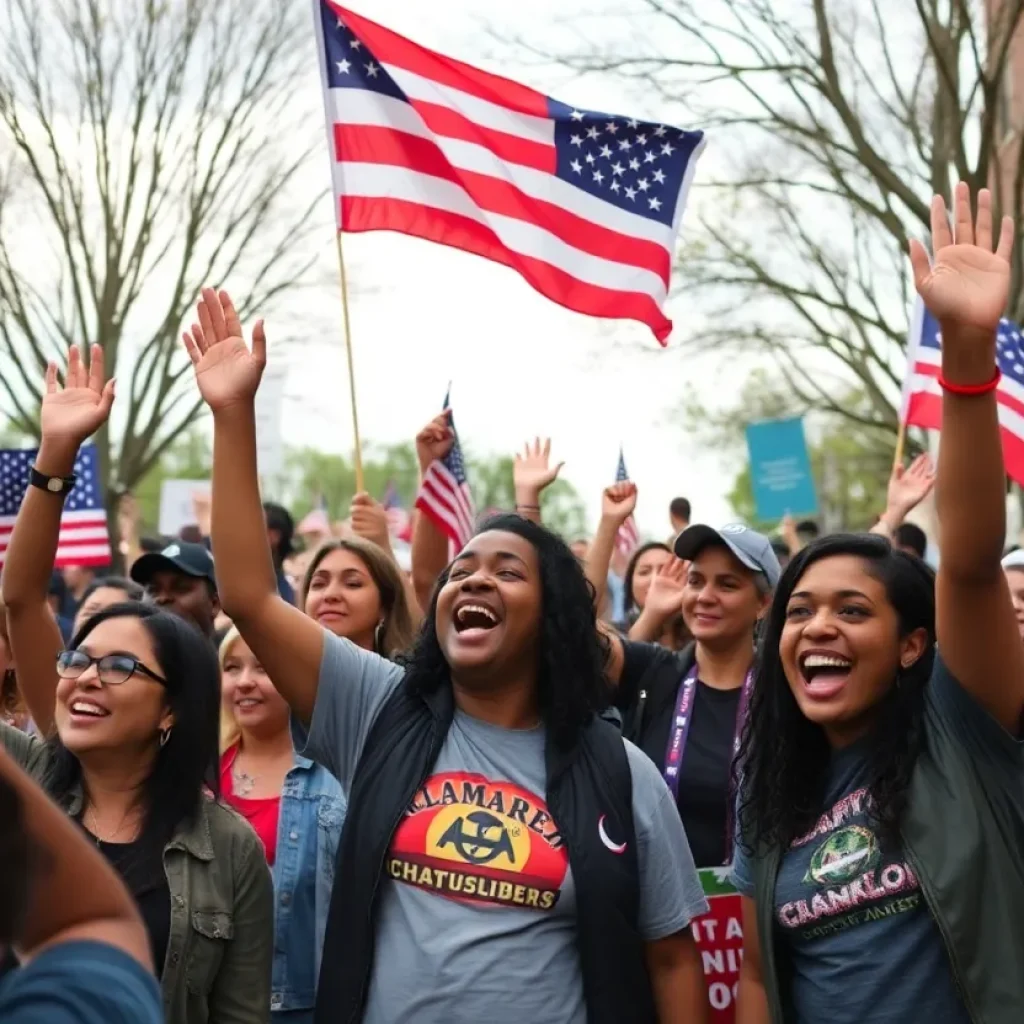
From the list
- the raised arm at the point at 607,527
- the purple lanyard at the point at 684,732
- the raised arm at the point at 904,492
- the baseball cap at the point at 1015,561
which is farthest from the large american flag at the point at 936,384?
the purple lanyard at the point at 684,732

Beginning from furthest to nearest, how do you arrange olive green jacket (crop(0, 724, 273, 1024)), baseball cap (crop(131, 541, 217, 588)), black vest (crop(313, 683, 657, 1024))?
baseball cap (crop(131, 541, 217, 588)), olive green jacket (crop(0, 724, 273, 1024)), black vest (crop(313, 683, 657, 1024))

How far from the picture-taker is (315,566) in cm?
593

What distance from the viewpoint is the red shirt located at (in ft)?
15.8

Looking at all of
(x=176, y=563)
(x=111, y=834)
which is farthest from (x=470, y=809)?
(x=176, y=563)

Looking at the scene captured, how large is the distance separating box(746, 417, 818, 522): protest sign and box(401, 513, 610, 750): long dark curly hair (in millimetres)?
11321

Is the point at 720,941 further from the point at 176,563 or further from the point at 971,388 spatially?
the point at 176,563

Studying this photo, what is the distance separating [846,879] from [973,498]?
33.3 inches

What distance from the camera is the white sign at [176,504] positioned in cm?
1777

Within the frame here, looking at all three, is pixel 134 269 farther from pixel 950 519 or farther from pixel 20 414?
pixel 950 519

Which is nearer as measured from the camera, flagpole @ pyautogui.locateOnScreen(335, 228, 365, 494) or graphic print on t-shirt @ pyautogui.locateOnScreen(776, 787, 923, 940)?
graphic print on t-shirt @ pyautogui.locateOnScreen(776, 787, 923, 940)

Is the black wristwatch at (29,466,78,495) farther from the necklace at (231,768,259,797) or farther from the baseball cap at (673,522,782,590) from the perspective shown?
the baseball cap at (673,522,782,590)

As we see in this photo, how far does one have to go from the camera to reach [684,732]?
5285 mm

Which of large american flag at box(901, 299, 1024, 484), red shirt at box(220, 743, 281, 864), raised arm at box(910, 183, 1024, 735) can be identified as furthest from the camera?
large american flag at box(901, 299, 1024, 484)

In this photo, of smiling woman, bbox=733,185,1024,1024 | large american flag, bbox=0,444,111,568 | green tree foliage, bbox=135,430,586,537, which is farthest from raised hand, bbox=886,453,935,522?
green tree foliage, bbox=135,430,586,537
